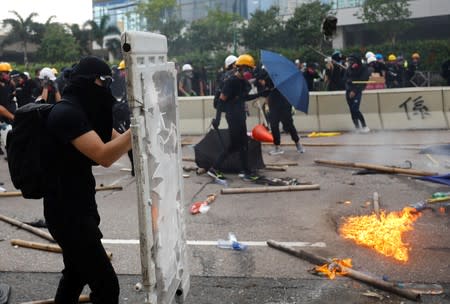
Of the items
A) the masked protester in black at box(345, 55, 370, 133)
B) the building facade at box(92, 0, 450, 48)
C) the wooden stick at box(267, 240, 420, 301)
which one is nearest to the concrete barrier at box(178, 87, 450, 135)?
the masked protester in black at box(345, 55, 370, 133)

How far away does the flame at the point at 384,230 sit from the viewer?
520cm

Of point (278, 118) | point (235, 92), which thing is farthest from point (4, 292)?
point (278, 118)

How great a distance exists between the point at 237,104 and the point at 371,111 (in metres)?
6.44

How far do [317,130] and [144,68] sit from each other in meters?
11.9

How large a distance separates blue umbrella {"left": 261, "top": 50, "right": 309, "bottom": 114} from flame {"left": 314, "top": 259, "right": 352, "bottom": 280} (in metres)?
4.46

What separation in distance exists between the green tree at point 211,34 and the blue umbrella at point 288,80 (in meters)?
32.7

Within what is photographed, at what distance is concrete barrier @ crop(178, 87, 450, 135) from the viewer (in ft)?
44.3

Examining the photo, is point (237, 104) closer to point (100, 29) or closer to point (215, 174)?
point (215, 174)

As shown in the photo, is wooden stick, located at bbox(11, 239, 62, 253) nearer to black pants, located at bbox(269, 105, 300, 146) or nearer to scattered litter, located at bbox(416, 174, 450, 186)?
scattered litter, located at bbox(416, 174, 450, 186)

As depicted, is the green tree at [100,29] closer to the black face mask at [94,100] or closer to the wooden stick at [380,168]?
the wooden stick at [380,168]

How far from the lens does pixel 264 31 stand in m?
38.3

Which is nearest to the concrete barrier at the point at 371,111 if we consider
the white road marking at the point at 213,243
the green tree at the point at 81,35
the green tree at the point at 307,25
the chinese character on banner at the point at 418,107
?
the chinese character on banner at the point at 418,107

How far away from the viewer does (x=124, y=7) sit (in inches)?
3004

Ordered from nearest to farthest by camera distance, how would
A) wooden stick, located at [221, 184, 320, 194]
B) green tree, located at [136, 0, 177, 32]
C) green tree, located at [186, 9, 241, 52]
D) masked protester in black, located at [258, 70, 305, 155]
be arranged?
wooden stick, located at [221, 184, 320, 194]
masked protester in black, located at [258, 70, 305, 155]
green tree, located at [186, 9, 241, 52]
green tree, located at [136, 0, 177, 32]
